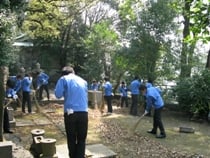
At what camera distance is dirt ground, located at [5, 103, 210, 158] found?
844 centimetres

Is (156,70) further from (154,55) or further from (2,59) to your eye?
(2,59)

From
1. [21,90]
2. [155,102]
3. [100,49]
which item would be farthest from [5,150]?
[100,49]

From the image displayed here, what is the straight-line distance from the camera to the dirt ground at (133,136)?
27.7 feet

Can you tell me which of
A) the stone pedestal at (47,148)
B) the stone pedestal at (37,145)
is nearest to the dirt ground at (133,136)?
the stone pedestal at (37,145)

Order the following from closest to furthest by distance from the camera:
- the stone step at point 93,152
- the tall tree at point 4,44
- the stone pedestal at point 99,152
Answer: the tall tree at point 4,44 < the stone step at point 93,152 < the stone pedestal at point 99,152

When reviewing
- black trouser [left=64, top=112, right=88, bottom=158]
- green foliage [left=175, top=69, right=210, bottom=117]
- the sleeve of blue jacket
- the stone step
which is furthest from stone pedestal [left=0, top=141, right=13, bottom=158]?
green foliage [left=175, top=69, right=210, bottom=117]

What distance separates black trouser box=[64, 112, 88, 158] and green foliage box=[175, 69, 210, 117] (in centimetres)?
849

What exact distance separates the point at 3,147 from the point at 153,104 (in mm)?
5342

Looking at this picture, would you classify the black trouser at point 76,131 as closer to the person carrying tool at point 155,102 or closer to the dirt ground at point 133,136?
the dirt ground at point 133,136

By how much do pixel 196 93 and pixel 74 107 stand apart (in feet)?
28.6

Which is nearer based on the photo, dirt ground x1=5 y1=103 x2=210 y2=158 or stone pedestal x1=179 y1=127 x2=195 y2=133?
dirt ground x1=5 y1=103 x2=210 y2=158

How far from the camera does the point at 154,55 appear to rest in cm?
1545

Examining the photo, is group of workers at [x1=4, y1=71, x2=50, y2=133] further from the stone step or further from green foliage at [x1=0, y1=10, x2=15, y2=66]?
the stone step

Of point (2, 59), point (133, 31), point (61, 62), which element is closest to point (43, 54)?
point (61, 62)
